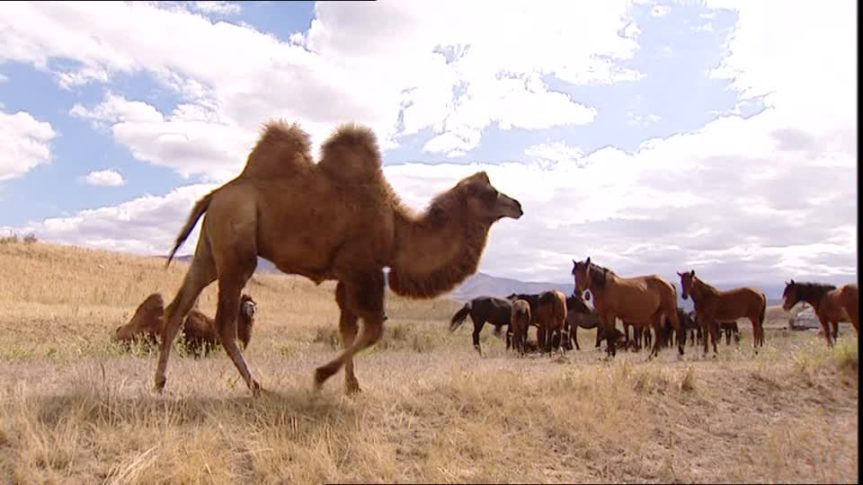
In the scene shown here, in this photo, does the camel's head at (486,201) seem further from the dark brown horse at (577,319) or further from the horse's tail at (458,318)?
the horse's tail at (458,318)

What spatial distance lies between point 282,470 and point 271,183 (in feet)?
10.3

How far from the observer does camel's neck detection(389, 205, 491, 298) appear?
7.54m

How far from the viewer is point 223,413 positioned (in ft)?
21.1

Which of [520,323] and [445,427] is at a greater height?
[520,323]

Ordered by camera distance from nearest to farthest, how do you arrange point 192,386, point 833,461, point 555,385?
1. point 833,461
2. point 555,385
3. point 192,386

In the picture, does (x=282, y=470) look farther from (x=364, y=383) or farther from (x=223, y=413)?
(x=364, y=383)

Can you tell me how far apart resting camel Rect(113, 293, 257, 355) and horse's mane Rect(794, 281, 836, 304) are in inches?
556

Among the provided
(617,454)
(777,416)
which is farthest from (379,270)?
(777,416)

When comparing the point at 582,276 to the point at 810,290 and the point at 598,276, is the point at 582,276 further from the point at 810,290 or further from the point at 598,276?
the point at 810,290

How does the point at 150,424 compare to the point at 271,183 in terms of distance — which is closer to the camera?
the point at 150,424

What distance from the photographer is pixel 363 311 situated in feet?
23.2

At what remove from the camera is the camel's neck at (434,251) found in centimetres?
754

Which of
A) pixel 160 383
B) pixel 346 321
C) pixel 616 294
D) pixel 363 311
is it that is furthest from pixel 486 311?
pixel 363 311

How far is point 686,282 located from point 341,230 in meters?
14.6
